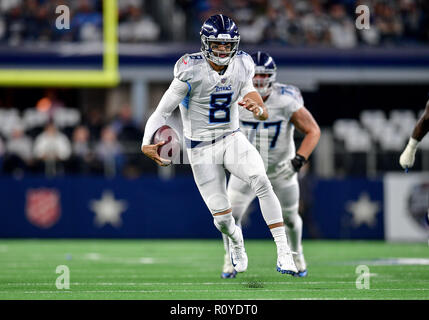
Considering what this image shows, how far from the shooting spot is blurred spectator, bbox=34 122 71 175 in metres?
14.1

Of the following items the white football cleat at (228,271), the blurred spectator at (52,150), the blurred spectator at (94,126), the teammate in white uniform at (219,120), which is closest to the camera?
the teammate in white uniform at (219,120)

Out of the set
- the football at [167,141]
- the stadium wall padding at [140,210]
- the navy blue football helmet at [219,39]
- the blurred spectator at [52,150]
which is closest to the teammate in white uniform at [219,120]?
the navy blue football helmet at [219,39]

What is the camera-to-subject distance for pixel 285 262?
6488 mm

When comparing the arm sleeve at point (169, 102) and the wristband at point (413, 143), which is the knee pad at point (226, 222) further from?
the wristband at point (413, 143)

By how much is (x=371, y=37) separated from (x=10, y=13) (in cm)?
732

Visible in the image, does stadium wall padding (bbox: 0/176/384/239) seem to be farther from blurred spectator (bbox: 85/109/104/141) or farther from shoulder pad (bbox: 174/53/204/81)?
shoulder pad (bbox: 174/53/204/81)

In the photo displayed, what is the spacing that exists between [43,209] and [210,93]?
301 inches

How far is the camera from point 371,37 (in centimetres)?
1797

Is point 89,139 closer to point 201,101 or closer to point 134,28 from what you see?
point 134,28

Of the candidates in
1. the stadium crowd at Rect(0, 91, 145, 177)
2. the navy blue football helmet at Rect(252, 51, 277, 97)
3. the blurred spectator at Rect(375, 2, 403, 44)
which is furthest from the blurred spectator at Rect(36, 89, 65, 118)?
the navy blue football helmet at Rect(252, 51, 277, 97)

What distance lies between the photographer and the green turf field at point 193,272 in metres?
6.34

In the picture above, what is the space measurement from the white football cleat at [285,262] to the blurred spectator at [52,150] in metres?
8.11

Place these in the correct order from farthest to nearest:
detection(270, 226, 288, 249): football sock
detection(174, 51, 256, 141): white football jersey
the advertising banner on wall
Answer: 1. the advertising banner on wall
2. detection(174, 51, 256, 141): white football jersey
3. detection(270, 226, 288, 249): football sock
